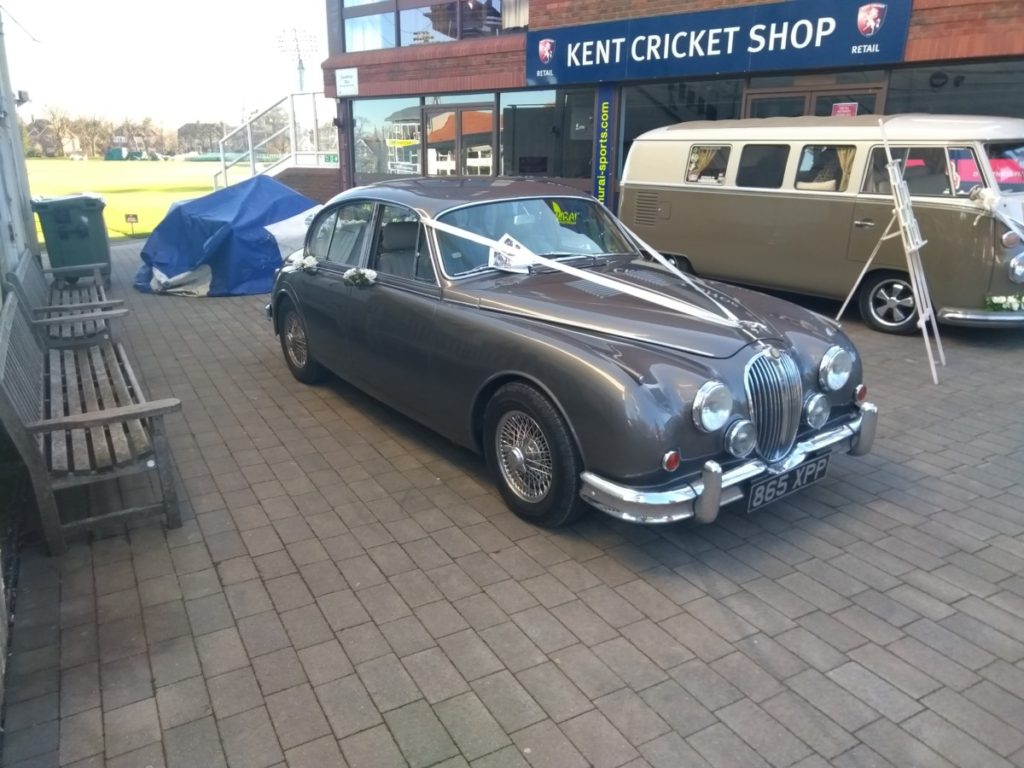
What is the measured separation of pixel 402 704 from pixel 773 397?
2.26 meters

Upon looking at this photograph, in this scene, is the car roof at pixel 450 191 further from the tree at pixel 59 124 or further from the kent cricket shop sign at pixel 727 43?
the tree at pixel 59 124

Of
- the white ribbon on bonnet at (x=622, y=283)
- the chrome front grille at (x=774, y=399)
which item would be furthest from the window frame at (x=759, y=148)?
the chrome front grille at (x=774, y=399)

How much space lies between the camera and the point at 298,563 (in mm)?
3752

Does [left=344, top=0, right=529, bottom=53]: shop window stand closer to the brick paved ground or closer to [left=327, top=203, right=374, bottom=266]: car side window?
[left=327, top=203, right=374, bottom=266]: car side window

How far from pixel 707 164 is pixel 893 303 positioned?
2.94 metres

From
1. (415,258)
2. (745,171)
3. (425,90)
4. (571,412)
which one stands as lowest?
(571,412)

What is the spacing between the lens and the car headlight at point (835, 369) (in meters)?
4.04

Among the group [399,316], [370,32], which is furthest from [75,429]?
[370,32]

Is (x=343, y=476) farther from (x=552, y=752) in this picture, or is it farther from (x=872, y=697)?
(x=872, y=697)

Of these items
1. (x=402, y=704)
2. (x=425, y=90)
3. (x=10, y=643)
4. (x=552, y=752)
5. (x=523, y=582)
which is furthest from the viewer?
(x=425, y=90)

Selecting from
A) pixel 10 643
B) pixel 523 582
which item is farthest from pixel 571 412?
pixel 10 643

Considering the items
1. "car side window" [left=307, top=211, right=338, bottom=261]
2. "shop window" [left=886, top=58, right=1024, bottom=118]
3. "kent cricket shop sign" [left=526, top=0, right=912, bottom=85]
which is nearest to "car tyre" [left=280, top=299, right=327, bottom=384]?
"car side window" [left=307, top=211, right=338, bottom=261]

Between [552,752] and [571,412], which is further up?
[571,412]

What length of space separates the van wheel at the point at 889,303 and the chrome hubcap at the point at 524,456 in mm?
5809
